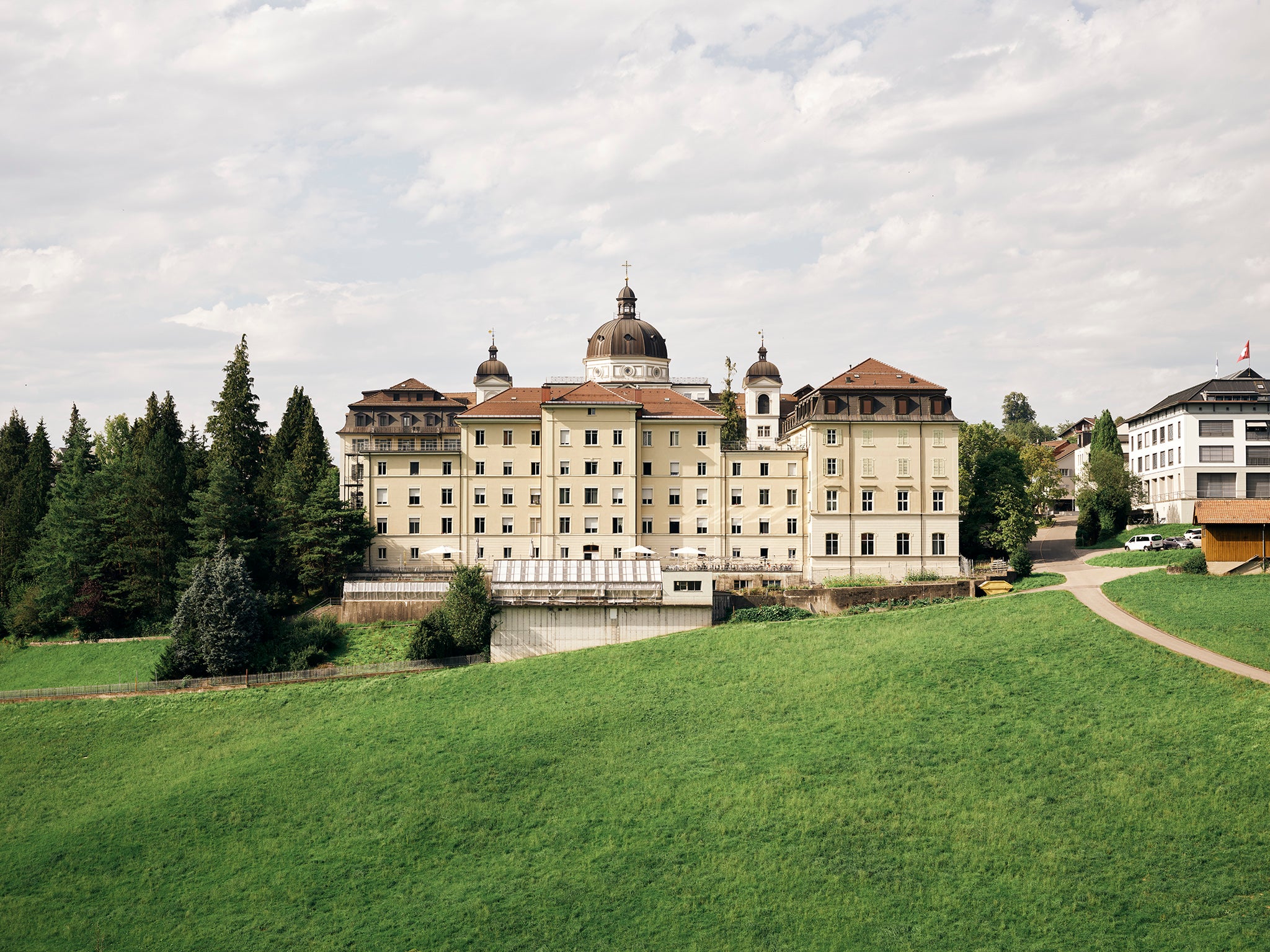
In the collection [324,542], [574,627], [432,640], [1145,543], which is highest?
[324,542]

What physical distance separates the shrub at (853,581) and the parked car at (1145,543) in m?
15.4

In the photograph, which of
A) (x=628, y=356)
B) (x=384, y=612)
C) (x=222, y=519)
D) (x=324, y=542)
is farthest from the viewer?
(x=628, y=356)

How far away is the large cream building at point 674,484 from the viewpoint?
62312 millimetres

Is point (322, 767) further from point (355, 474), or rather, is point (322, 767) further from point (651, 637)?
point (355, 474)

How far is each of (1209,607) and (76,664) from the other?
54187mm

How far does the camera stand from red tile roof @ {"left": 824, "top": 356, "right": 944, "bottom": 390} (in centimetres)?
6291

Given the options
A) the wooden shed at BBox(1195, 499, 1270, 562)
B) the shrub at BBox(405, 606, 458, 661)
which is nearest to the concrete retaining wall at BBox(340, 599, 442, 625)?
the shrub at BBox(405, 606, 458, 661)

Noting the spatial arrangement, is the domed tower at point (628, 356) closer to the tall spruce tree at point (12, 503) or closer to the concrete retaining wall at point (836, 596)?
the concrete retaining wall at point (836, 596)

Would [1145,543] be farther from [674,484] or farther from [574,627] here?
[574,627]

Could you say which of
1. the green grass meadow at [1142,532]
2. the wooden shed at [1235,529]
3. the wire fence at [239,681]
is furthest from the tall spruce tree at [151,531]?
the green grass meadow at [1142,532]

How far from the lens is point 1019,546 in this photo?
203 ft

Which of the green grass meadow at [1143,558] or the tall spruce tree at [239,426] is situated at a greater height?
the tall spruce tree at [239,426]

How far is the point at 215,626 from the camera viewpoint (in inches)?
1966

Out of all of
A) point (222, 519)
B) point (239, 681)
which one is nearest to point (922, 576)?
point (239, 681)
